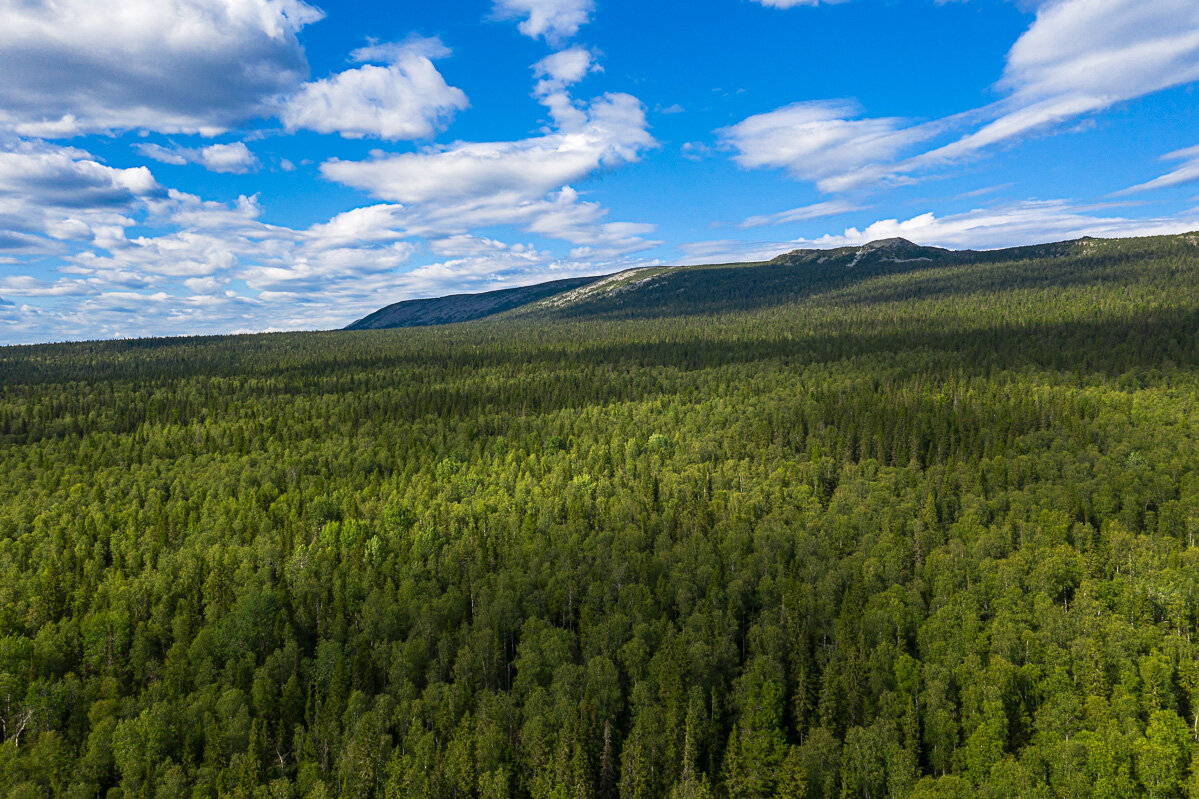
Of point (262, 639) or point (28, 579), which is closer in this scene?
point (262, 639)

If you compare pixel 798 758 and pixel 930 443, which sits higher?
pixel 930 443

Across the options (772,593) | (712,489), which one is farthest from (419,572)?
(712,489)

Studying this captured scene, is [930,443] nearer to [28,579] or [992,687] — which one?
[992,687]

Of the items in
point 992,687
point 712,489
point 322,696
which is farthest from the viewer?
point 712,489

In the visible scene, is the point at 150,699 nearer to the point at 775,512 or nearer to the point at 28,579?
the point at 28,579

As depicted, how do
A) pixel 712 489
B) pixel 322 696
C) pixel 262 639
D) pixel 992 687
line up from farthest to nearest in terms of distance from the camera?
pixel 712 489 < pixel 262 639 < pixel 322 696 < pixel 992 687

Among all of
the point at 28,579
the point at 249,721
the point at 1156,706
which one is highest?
the point at 28,579
